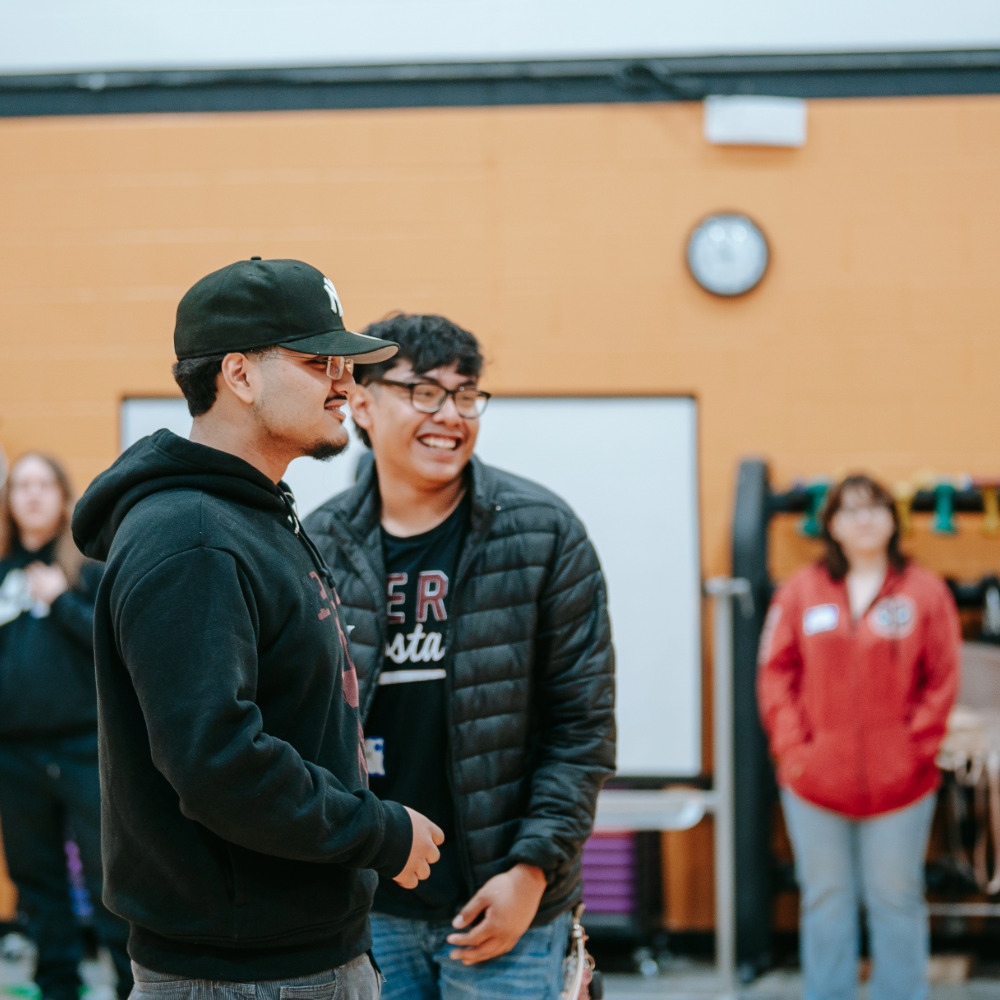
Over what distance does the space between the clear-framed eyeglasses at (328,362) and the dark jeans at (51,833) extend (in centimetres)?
216

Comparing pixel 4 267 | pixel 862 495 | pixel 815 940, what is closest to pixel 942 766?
pixel 815 940

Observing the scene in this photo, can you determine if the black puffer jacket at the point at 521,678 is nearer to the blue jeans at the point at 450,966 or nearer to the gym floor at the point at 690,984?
the blue jeans at the point at 450,966

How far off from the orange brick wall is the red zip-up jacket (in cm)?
65

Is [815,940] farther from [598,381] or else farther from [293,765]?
[293,765]

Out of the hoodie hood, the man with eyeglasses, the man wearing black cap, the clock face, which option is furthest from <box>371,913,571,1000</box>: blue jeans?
the clock face

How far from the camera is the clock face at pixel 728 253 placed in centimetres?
385

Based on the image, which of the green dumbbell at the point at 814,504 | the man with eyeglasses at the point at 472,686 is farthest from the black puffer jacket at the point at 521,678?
the green dumbbell at the point at 814,504

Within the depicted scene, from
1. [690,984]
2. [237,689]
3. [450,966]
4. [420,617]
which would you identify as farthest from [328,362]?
[690,984]

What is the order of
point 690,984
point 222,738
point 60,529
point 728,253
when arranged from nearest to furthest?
point 222,738 < point 60,529 < point 690,984 < point 728,253

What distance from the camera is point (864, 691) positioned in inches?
124

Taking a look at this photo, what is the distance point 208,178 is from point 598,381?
154 cm

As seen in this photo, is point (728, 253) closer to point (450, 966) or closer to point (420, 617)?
point (420, 617)

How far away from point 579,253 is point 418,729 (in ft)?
8.27

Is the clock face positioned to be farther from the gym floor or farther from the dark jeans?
the dark jeans
